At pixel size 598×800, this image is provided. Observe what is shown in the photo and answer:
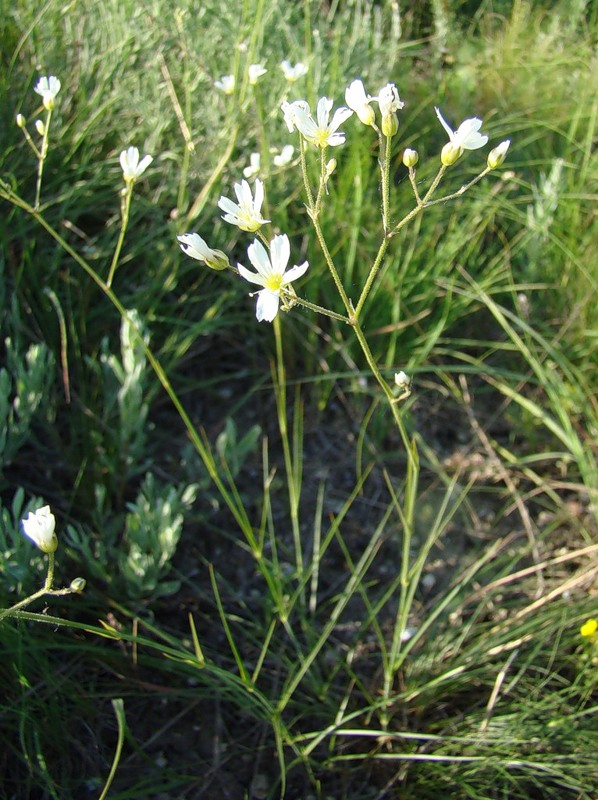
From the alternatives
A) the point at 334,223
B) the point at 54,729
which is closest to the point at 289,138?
the point at 334,223

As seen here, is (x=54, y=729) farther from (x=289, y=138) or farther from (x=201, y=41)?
(x=201, y=41)

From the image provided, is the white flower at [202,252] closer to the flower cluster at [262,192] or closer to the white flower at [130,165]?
the flower cluster at [262,192]

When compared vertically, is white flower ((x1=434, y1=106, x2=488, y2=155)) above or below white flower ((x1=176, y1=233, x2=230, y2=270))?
above

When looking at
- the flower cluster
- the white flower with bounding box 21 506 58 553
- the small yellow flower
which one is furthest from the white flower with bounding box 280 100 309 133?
the small yellow flower

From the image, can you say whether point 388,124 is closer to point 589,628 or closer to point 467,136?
point 467,136

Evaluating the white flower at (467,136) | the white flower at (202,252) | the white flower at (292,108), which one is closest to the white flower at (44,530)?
the white flower at (202,252)

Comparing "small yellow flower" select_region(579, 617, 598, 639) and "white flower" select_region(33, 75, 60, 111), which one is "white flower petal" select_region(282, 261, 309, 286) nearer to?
"white flower" select_region(33, 75, 60, 111)
